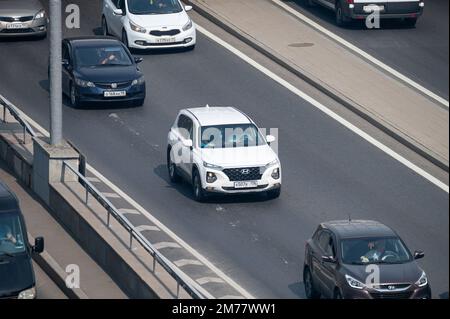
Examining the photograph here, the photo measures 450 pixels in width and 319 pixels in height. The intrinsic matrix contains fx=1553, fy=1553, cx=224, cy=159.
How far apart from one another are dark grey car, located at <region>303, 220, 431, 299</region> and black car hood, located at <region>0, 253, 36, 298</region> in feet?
16.7

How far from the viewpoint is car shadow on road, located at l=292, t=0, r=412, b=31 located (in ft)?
151

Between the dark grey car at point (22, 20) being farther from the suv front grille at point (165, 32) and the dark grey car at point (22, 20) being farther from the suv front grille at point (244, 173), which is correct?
the suv front grille at point (244, 173)

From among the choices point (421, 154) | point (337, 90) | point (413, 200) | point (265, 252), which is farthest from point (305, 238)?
point (337, 90)

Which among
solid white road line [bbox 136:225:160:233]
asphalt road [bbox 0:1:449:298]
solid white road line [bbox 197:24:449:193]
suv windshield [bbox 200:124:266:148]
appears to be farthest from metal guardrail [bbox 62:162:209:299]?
solid white road line [bbox 197:24:449:193]

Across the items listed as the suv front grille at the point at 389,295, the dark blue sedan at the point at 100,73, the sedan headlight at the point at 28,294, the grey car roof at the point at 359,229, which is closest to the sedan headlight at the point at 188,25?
the dark blue sedan at the point at 100,73

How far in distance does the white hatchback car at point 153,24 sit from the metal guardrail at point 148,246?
12.0m

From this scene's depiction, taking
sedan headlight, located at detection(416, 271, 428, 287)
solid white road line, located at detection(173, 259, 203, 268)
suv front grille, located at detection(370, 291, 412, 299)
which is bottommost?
solid white road line, located at detection(173, 259, 203, 268)

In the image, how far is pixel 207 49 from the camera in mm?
43375

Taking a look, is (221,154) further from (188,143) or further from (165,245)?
(165,245)

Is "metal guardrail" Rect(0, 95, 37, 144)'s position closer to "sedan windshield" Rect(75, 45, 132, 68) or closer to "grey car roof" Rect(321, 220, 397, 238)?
"sedan windshield" Rect(75, 45, 132, 68)

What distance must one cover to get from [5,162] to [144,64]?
28.8 ft

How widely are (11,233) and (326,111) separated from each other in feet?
45.4

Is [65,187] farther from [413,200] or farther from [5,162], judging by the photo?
[413,200]

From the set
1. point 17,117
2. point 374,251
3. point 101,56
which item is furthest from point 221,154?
point 101,56
